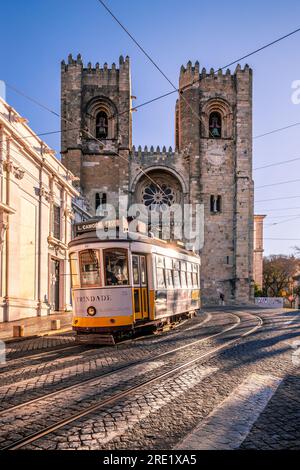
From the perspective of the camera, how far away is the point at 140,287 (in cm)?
1145

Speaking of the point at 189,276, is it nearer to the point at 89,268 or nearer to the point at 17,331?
the point at 89,268

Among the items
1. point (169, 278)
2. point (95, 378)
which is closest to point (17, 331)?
point (169, 278)

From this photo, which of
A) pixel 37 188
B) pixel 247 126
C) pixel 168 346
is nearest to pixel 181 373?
pixel 168 346

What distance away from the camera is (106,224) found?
459 inches

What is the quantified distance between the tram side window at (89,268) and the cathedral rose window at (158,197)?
27.7 meters

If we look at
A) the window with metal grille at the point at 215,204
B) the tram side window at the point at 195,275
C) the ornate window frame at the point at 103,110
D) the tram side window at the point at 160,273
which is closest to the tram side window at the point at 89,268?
the tram side window at the point at 160,273

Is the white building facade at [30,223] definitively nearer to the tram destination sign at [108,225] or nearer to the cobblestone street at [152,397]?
the tram destination sign at [108,225]

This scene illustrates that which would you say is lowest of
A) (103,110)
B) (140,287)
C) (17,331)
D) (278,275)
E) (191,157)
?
(17,331)

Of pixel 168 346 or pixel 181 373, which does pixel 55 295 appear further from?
pixel 181 373

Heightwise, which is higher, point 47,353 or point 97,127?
point 97,127

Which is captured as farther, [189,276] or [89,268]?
[189,276]

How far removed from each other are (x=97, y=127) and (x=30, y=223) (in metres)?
21.6

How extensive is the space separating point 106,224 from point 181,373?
534cm

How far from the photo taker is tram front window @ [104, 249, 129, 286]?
10.9 meters
